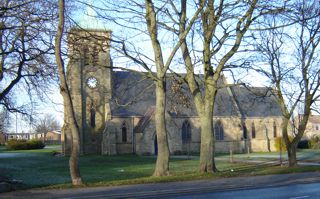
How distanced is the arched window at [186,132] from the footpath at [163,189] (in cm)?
3936

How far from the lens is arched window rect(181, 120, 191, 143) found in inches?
2363

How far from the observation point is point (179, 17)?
74.0ft

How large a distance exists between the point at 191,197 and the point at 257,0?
10365 millimetres

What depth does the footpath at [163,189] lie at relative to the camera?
1522cm

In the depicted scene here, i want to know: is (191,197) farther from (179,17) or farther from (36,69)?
(36,69)

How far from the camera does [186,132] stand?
60250 mm

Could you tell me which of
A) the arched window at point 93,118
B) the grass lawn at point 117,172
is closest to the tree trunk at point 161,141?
the grass lawn at point 117,172

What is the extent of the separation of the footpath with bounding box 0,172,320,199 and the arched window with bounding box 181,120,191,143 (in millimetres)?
39361

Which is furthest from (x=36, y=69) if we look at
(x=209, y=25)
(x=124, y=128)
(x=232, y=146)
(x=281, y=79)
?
(x=232, y=146)

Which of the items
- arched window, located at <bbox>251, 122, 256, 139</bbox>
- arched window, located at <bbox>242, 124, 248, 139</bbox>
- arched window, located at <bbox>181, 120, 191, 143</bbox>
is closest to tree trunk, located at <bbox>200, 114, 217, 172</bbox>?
arched window, located at <bbox>181, 120, 191, 143</bbox>

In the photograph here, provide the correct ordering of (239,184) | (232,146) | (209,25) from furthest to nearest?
(232,146), (209,25), (239,184)

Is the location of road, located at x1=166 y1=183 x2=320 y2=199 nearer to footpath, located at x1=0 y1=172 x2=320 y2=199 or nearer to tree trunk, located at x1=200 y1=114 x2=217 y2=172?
footpath, located at x1=0 y1=172 x2=320 y2=199

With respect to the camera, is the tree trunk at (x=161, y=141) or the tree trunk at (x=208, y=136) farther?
the tree trunk at (x=208, y=136)

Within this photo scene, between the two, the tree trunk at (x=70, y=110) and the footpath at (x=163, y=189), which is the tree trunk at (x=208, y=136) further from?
the tree trunk at (x=70, y=110)
